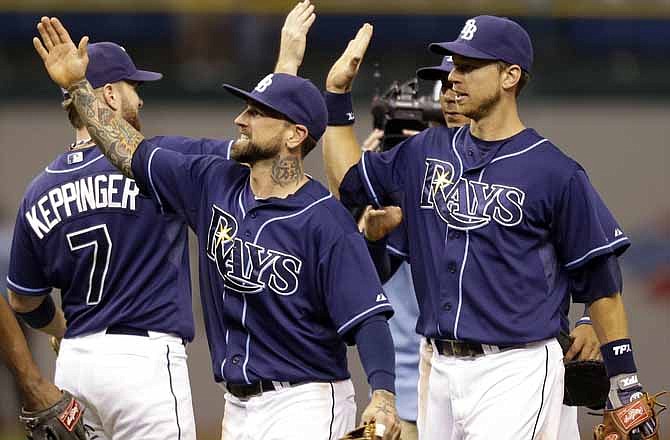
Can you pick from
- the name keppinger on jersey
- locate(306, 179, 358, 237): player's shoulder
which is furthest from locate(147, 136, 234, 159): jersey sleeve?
locate(306, 179, 358, 237): player's shoulder

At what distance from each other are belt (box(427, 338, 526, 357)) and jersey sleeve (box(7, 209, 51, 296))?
1.55 meters

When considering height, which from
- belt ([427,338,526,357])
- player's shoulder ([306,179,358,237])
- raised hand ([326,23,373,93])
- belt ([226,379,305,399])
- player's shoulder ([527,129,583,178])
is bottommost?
belt ([226,379,305,399])

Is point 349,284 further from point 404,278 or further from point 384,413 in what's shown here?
point 404,278

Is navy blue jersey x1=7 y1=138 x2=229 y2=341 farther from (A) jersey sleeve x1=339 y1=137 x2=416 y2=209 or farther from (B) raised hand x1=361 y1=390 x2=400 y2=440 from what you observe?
(B) raised hand x1=361 y1=390 x2=400 y2=440

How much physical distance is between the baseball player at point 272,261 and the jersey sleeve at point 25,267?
2.42ft

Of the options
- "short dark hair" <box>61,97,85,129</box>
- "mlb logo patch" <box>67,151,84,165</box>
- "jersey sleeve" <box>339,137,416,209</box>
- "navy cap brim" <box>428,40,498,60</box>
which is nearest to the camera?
"navy cap brim" <box>428,40,498,60</box>

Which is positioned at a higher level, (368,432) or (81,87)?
(81,87)

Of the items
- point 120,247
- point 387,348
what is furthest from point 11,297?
point 387,348

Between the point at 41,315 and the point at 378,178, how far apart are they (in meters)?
1.49

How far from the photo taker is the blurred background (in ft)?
36.1

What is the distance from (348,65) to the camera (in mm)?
5094

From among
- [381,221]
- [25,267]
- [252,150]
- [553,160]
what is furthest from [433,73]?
[25,267]

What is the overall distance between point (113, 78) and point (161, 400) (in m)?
1.18

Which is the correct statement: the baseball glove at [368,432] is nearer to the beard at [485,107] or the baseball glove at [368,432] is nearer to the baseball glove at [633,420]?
the baseball glove at [633,420]
